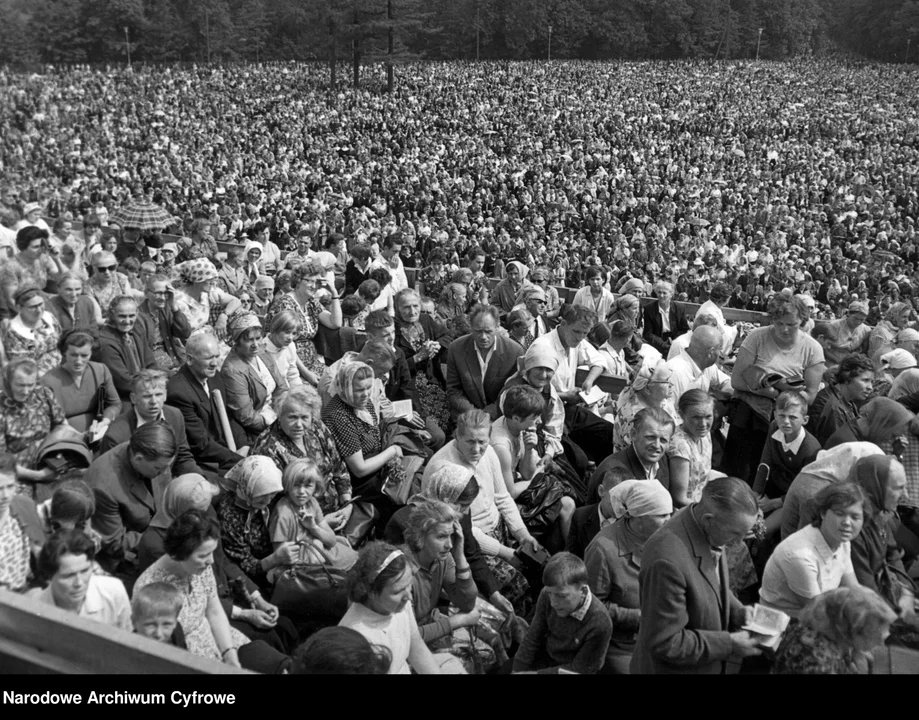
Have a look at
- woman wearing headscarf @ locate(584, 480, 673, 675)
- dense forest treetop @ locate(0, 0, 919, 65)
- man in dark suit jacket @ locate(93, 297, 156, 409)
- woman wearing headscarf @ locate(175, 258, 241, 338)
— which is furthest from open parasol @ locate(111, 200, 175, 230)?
dense forest treetop @ locate(0, 0, 919, 65)

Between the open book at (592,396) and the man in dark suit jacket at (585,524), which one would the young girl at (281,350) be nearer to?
the open book at (592,396)

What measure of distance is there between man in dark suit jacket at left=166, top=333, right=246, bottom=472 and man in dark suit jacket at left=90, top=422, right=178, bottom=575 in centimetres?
75

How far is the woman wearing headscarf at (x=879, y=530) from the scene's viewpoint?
373 centimetres

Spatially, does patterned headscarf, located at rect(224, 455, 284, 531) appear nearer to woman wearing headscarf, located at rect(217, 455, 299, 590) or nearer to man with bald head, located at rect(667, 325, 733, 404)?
woman wearing headscarf, located at rect(217, 455, 299, 590)

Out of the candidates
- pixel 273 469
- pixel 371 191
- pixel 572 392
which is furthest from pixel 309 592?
pixel 371 191

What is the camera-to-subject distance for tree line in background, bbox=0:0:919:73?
50344 mm

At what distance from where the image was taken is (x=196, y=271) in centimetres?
670

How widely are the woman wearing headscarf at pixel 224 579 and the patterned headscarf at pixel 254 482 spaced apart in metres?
0.17

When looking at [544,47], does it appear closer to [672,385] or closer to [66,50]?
[66,50]

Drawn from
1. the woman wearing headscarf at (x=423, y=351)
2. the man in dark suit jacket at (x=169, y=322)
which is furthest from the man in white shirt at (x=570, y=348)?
the man in dark suit jacket at (x=169, y=322)

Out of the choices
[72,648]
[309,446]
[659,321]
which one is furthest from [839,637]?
[659,321]

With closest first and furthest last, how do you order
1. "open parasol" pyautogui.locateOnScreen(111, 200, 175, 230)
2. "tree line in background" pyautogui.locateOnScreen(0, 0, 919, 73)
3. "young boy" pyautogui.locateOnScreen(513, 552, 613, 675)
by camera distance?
"young boy" pyautogui.locateOnScreen(513, 552, 613, 675) → "open parasol" pyautogui.locateOnScreen(111, 200, 175, 230) → "tree line in background" pyautogui.locateOnScreen(0, 0, 919, 73)

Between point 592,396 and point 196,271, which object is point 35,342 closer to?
point 196,271
